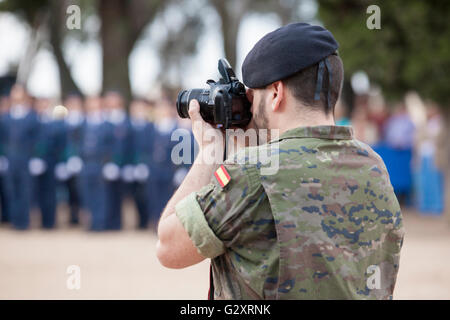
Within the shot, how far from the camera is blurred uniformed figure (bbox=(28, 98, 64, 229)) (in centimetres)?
946

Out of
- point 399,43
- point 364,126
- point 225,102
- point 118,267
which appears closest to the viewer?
point 225,102

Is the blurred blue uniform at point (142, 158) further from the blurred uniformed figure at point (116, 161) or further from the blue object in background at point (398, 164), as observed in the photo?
the blue object in background at point (398, 164)

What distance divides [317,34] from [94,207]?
802 centimetres

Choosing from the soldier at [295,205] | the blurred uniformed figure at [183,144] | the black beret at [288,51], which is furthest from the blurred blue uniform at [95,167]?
the black beret at [288,51]

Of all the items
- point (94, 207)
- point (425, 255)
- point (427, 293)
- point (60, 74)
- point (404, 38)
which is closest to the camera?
point (427, 293)

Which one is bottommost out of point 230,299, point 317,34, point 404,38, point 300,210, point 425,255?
point 425,255

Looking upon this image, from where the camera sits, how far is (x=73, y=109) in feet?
31.4

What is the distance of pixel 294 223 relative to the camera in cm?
161

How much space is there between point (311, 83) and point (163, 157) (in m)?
7.36

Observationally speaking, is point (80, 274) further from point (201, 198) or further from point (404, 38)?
point (404, 38)

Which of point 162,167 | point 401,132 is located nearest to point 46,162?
point 162,167

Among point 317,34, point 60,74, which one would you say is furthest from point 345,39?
point 60,74

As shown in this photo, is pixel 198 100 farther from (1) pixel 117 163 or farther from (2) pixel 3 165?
(2) pixel 3 165

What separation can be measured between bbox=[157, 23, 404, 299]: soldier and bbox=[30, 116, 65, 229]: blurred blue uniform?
8260 mm
